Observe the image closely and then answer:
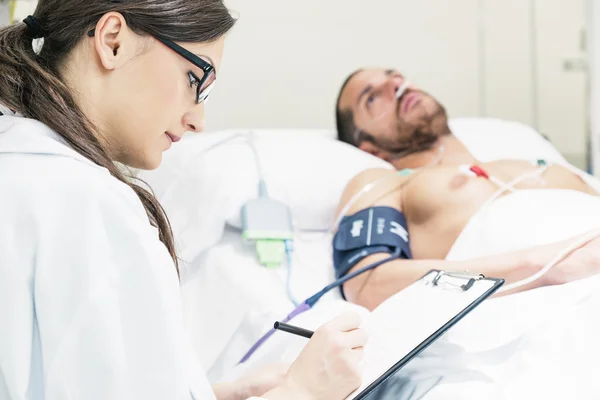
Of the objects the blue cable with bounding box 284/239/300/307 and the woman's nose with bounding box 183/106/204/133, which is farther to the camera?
the blue cable with bounding box 284/239/300/307

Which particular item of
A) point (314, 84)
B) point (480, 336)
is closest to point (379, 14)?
point (314, 84)

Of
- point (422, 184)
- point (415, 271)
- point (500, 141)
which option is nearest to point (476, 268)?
point (415, 271)

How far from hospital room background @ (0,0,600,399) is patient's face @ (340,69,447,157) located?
141 mm

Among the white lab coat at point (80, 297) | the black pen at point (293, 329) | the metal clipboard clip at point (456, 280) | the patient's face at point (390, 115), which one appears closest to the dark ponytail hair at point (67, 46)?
the white lab coat at point (80, 297)

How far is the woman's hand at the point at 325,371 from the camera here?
0.93 m

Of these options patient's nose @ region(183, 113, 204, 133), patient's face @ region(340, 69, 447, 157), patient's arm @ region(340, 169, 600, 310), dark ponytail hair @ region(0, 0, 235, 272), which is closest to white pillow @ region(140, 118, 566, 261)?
patient's face @ region(340, 69, 447, 157)

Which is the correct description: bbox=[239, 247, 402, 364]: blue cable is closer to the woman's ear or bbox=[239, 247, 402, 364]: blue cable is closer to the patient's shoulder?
the patient's shoulder

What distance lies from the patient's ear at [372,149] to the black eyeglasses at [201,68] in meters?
1.37

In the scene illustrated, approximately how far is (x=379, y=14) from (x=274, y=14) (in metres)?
0.41

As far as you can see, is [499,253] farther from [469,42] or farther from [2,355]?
[469,42]

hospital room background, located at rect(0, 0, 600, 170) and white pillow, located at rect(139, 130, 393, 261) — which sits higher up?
hospital room background, located at rect(0, 0, 600, 170)

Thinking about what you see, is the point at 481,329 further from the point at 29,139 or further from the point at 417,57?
the point at 417,57

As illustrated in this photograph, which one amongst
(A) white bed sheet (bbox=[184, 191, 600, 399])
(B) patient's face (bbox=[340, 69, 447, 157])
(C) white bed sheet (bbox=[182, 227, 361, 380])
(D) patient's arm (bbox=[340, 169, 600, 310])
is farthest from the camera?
(B) patient's face (bbox=[340, 69, 447, 157])

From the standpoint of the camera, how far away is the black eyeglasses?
37.6 inches
